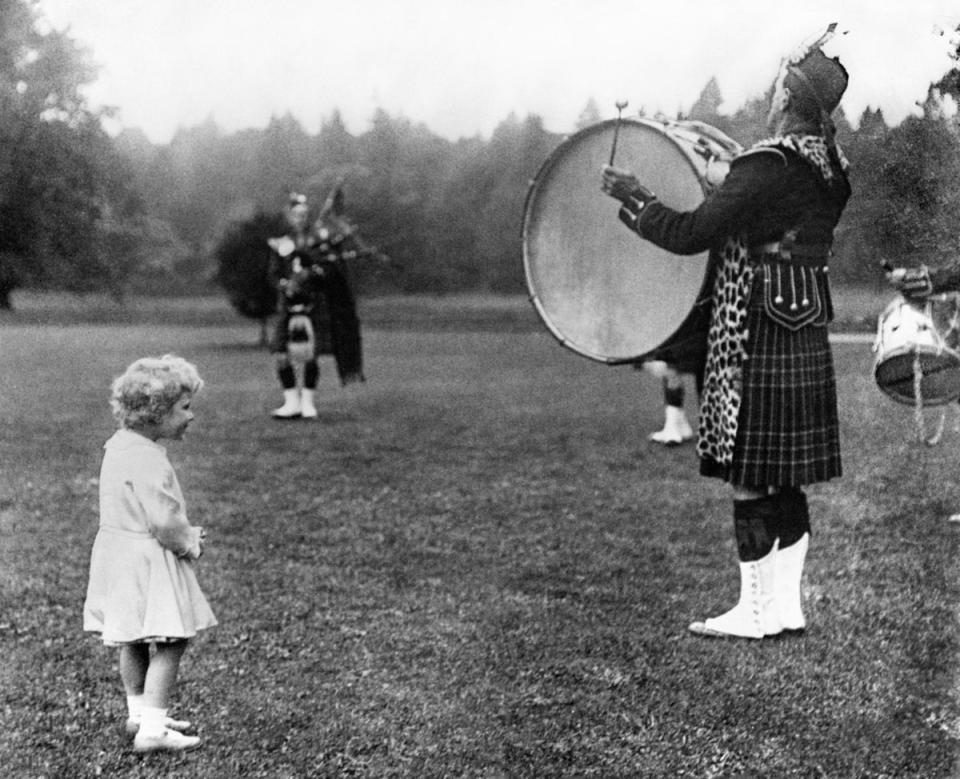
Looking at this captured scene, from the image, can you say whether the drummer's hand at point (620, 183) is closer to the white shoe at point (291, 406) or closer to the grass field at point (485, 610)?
the grass field at point (485, 610)

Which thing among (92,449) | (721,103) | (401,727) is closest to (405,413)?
(92,449)

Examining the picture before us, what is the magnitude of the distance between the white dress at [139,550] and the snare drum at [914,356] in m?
2.08

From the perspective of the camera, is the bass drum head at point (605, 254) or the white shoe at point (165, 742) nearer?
the white shoe at point (165, 742)

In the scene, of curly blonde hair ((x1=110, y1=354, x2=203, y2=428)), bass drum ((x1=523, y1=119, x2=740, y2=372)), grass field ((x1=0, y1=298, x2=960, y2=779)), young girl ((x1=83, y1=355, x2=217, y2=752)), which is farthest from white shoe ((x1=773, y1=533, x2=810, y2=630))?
curly blonde hair ((x1=110, y1=354, x2=203, y2=428))

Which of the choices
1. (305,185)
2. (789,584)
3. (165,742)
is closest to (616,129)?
(789,584)

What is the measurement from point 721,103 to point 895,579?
1.77 m

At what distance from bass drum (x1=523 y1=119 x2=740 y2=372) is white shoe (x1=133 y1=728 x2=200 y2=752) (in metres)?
1.63

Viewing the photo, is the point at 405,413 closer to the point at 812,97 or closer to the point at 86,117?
the point at 86,117

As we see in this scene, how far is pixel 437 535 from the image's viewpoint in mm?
4871

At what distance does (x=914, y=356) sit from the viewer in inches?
130

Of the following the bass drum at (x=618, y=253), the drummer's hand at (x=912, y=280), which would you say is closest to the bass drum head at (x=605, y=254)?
the bass drum at (x=618, y=253)

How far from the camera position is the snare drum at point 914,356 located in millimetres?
3303

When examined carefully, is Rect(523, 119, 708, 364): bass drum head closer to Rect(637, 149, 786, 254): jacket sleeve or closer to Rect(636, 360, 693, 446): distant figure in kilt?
Rect(637, 149, 786, 254): jacket sleeve

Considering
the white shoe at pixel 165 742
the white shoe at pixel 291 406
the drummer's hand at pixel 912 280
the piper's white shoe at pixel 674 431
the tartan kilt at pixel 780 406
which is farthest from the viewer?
the white shoe at pixel 291 406
